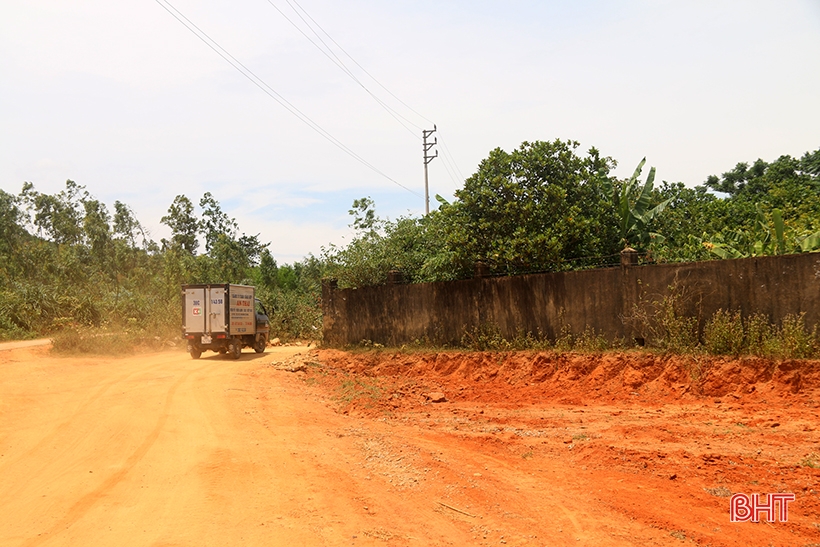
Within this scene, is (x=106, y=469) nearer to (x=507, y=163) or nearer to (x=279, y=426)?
(x=279, y=426)

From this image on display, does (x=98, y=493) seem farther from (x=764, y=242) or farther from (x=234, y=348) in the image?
(x=764, y=242)

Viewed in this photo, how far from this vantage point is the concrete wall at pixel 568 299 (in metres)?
10.8

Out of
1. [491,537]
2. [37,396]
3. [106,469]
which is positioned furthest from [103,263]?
[491,537]

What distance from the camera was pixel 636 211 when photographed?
15867mm

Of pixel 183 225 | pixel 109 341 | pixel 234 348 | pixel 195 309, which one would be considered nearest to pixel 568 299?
pixel 234 348

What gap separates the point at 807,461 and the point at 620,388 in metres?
5.04

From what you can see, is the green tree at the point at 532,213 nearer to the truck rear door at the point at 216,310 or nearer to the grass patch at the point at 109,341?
the truck rear door at the point at 216,310

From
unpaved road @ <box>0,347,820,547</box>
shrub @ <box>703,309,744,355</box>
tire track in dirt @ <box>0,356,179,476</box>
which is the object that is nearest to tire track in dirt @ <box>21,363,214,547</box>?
unpaved road @ <box>0,347,820,547</box>

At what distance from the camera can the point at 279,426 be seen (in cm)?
966

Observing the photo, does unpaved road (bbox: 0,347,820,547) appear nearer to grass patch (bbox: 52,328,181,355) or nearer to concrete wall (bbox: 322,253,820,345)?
concrete wall (bbox: 322,253,820,345)

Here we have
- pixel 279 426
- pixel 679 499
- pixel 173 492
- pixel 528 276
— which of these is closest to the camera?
pixel 679 499

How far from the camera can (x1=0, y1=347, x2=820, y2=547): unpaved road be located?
5.39m

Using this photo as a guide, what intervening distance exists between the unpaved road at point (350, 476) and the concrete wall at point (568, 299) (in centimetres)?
266

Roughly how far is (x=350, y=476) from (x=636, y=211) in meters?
11.8
